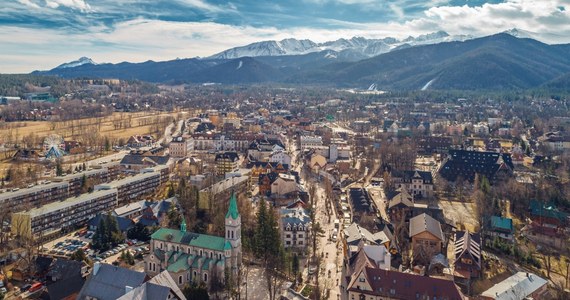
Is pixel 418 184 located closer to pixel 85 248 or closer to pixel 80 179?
pixel 85 248

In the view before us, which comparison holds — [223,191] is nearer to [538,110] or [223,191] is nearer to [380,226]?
[380,226]

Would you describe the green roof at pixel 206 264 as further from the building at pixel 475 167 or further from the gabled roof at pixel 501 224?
the building at pixel 475 167

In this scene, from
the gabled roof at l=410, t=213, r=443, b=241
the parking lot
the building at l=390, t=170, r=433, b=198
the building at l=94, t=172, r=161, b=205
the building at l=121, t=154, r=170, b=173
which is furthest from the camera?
the building at l=121, t=154, r=170, b=173

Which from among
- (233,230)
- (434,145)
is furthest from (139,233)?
(434,145)

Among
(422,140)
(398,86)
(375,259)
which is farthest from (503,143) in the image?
(398,86)

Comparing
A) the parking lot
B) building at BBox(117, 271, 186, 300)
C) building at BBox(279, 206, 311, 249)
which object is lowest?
the parking lot

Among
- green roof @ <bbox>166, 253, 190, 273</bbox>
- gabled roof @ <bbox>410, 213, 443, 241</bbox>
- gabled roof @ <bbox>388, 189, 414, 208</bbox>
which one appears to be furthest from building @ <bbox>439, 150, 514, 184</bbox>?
green roof @ <bbox>166, 253, 190, 273</bbox>

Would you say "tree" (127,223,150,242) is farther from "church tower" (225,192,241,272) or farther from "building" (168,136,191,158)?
"building" (168,136,191,158)
